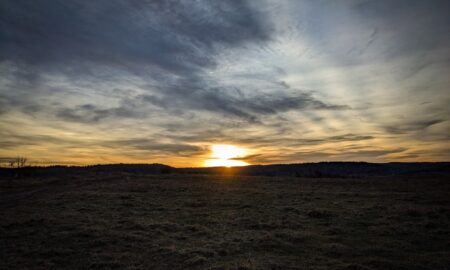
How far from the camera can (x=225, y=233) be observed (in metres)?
17.0

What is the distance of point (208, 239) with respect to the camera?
16.0m

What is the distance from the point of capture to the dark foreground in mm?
12609

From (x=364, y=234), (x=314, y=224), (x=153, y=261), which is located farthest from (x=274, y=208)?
(x=153, y=261)

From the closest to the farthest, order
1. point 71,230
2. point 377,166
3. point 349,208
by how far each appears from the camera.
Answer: point 71,230
point 349,208
point 377,166

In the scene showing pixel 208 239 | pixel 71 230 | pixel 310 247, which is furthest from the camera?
pixel 71 230

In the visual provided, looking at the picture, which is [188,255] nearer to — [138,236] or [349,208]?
[138,236]

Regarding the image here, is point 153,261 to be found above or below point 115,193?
below

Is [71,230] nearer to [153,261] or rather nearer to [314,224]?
[153,261]

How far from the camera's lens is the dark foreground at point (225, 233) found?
12609 mm

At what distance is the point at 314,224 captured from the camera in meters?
19.1

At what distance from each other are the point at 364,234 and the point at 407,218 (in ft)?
16.5

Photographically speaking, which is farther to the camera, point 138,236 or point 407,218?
point 407,218

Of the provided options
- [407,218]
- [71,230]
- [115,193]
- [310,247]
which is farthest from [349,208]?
[115,193]

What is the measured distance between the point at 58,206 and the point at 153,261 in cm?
1502
